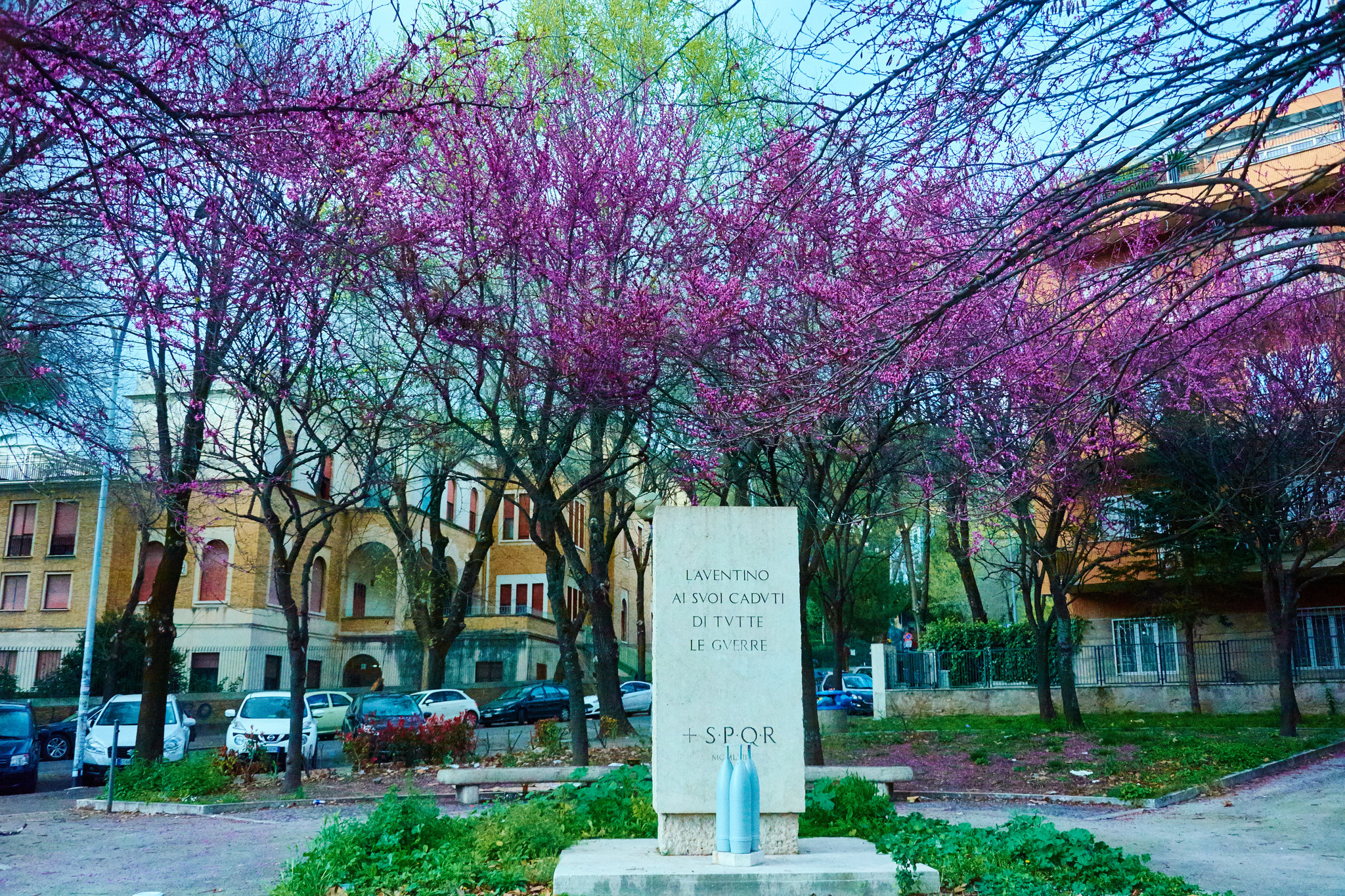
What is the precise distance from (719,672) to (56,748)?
2594cm

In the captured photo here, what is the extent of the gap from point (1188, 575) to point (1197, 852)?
57.8 ft

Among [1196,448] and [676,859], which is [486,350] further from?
[1196,448]

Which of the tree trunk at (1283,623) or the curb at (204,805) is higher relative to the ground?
the tree trunk at (1283,623)

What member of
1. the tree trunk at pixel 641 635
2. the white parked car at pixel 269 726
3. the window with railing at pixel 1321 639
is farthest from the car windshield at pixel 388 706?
the window with railing at pixel 1321 639

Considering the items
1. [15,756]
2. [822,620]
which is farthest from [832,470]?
[822,620]

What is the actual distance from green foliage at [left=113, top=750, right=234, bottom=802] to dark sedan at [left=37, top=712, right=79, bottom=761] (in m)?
13.1

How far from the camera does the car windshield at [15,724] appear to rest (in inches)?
799

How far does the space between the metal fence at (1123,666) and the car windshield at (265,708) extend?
16340 mm

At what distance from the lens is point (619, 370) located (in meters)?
15.2

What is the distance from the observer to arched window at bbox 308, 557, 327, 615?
4412 cm

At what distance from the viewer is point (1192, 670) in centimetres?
2695

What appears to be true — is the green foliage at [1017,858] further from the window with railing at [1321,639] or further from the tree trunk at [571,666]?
the window with railing at [1321,639]

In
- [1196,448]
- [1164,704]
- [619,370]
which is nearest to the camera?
[619,370]

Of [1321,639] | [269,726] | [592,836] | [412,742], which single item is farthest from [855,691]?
[592,836]
